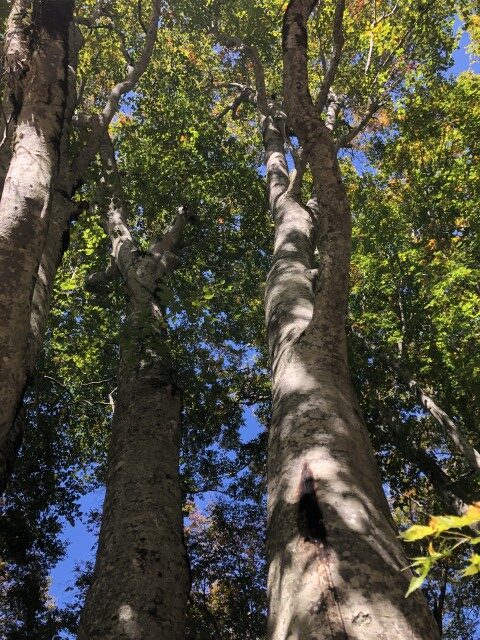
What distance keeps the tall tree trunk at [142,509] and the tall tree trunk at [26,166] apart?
1.07 m

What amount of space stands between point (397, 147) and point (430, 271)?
4.94 metres

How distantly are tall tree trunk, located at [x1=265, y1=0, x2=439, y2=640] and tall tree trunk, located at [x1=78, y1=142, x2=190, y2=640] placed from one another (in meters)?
1.35

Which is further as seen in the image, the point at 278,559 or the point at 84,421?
the point at 84,421

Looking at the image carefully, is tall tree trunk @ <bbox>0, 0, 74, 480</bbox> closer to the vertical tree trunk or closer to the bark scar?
the vertical tree trunk

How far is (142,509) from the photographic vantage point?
12.8 feet

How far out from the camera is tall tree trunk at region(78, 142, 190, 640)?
3258 mm

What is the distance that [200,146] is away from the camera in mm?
13023

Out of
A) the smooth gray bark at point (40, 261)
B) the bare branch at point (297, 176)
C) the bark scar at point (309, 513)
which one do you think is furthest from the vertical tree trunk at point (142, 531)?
the bare branch at point (297, 176)

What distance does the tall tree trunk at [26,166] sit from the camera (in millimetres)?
2439

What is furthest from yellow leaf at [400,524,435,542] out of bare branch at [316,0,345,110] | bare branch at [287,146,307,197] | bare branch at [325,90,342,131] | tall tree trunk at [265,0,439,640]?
bare branch at [325,90,342,131]

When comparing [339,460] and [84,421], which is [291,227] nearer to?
[339,460]

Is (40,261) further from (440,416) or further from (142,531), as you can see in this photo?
(440,416)

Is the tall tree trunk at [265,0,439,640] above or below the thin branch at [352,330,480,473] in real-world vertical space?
below

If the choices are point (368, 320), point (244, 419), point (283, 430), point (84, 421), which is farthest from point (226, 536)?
point (283, 430)
